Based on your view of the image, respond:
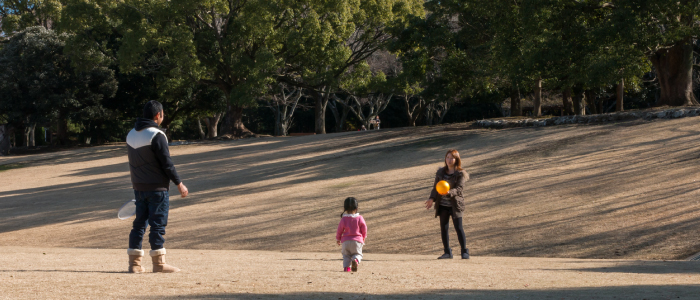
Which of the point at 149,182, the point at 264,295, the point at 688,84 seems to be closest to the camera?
the point at 264,295

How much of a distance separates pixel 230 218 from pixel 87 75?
2494cm

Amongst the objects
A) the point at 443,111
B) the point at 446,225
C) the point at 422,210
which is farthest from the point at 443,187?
the point at 443,111

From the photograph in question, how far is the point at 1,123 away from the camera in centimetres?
3747

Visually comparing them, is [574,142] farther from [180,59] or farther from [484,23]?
[180,59]

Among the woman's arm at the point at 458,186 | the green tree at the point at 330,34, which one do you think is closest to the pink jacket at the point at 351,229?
the woman's arm at the point at 458,186

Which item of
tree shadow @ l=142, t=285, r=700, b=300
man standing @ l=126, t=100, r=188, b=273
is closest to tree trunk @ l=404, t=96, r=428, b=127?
man standing @ l=126, t=100, r=188, b=273

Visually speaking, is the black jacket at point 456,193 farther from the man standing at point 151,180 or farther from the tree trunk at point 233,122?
the tree trunk at point 233,122

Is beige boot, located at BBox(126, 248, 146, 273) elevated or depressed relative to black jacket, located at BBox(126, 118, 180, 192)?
depressed

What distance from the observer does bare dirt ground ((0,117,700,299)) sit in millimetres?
6375

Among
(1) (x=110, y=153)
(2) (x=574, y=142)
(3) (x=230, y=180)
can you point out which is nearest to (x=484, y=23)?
(2) (x=574, y=142)

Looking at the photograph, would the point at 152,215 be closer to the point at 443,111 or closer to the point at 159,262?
the point at 159,262

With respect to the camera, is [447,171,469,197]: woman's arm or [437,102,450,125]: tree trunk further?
[437,102,450,125]: tree trunk

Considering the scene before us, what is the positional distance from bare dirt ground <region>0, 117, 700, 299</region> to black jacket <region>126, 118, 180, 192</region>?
101 cm

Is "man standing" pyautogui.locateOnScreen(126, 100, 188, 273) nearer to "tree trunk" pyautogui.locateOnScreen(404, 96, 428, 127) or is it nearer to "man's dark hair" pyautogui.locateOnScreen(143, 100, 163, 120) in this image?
"man's dark hair" pyautogui.locateOnScreen(143, 100, 163, 120)
